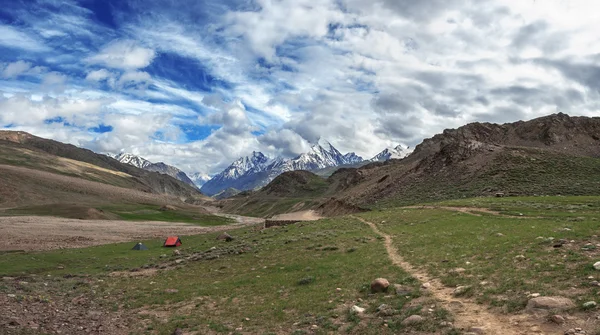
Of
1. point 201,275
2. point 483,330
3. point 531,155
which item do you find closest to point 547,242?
point 483,330

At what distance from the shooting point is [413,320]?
14.4m

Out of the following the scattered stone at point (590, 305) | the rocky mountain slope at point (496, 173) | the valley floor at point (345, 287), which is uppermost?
the rocky mountain slope at point (496, 173)

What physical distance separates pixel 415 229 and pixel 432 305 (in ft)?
79.0

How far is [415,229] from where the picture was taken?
38.8 m

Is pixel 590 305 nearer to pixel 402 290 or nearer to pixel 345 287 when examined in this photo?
pixel 402 290

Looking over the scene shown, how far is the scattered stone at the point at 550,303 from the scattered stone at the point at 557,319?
76 centimetres

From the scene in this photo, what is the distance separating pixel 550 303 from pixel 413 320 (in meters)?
4.58

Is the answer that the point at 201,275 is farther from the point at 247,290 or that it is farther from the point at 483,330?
the point at 483,330

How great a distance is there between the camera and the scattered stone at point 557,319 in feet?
39.5

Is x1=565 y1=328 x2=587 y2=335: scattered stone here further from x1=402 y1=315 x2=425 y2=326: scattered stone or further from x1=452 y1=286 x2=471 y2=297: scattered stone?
x1=452 y1=286 x2=471 y2=297: scattered stone

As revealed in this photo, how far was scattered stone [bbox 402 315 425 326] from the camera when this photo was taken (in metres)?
14.3

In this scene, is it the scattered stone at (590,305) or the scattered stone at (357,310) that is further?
the scattered stone at (357,310)

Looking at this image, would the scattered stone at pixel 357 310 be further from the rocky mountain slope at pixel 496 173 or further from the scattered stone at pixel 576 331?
the rocky mountain slope at pixel 496 173

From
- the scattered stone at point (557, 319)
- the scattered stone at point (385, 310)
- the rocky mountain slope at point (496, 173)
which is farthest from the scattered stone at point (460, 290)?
the rocky mountain slope at point (496, 173)
